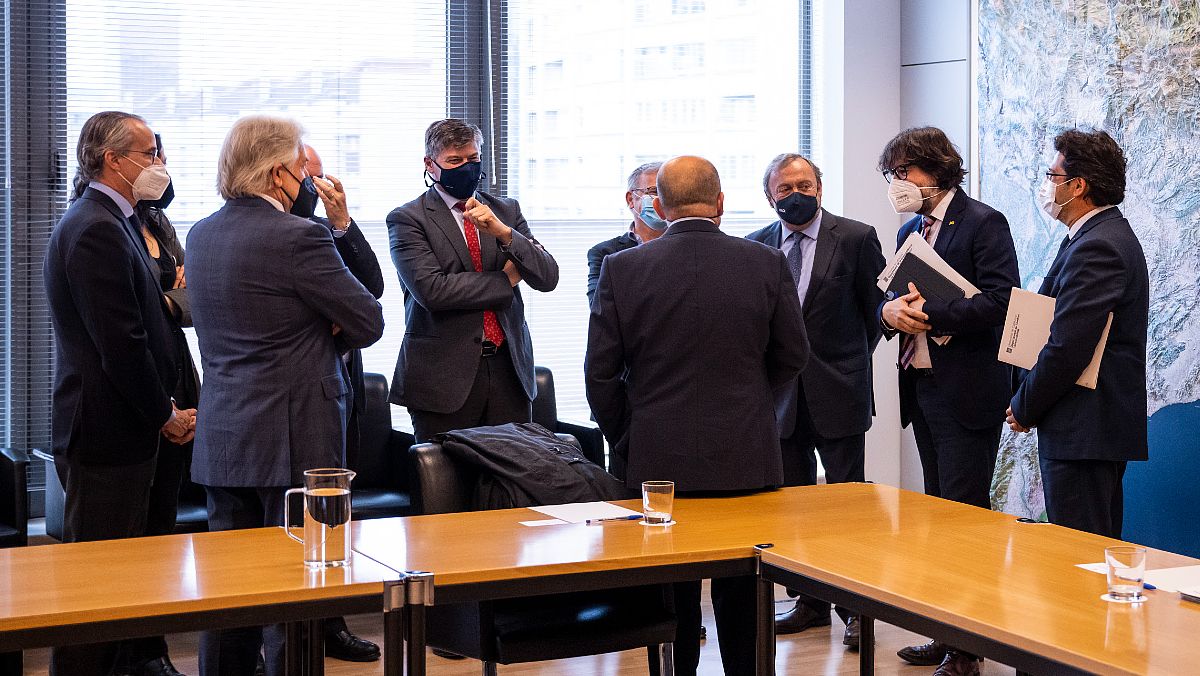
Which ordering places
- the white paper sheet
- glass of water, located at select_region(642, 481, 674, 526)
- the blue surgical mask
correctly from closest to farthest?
glass of water, located at select_region(642, 481, 674, 526)
the white paper sheet
the blue surgical mask

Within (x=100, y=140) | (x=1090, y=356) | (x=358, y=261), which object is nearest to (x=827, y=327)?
(x=1090, y=356)

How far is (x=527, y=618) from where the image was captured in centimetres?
317

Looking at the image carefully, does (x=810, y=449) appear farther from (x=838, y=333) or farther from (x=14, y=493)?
(x=14, y=493)

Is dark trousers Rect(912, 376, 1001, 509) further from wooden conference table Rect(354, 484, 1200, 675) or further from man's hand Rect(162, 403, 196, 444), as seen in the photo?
man's hand Rect(162, 403, 196, 444)

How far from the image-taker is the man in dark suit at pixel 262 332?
338 centimetres

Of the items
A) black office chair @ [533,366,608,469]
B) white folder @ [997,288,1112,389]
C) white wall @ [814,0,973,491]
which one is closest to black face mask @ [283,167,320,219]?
black office chair @ [533,366,608,469]

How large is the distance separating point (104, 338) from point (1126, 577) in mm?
2723

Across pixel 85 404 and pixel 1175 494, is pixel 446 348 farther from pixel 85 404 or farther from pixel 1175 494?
pixel 1175 494

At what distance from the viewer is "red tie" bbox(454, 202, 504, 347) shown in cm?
459

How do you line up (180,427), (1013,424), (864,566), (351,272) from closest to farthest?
(864,566) < (180,427) < (1013,424) < (351,272)

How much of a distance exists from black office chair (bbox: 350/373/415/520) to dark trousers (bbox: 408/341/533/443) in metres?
0.65

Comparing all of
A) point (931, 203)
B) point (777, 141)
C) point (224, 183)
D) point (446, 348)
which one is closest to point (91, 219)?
point (224, 183)

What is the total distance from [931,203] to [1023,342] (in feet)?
2.17

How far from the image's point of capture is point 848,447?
15.8ft
